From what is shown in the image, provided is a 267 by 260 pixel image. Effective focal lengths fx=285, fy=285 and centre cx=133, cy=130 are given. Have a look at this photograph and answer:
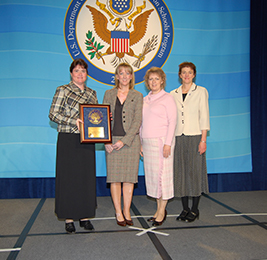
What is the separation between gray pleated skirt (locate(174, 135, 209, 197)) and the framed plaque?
79 cm

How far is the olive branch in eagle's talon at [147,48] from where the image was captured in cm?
403

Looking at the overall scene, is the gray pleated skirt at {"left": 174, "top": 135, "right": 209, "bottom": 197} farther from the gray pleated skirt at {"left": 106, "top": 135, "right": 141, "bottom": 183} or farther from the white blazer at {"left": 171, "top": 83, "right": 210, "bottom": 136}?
the gray pleated skirt at {"left": 106, "top": 135, "right": 141, "bottom": 183}

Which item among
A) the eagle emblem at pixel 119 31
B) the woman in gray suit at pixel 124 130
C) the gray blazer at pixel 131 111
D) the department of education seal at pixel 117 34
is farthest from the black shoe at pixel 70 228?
the eagle emblem at pixel 119 31

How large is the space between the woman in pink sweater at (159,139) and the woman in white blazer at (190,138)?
174 millimetres

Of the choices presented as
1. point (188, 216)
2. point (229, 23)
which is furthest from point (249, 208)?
point (229, 23)

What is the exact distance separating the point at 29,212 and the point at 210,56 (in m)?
3.20

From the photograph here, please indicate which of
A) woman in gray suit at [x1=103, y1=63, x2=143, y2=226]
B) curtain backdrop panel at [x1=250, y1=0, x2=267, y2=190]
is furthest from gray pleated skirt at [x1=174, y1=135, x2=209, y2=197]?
curtain backdrop panel at [x1=250, y1=0, x2=267, y2=190]

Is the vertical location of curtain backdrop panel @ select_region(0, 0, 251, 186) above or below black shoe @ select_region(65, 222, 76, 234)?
above

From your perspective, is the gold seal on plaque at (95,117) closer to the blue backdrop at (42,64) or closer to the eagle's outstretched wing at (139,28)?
the blue backdrop at (42,64)

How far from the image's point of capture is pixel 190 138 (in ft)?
9.31

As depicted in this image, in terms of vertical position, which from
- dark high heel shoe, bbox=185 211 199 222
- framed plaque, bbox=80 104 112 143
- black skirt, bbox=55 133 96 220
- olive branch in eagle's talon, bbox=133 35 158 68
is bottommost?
dark high heel shoe, bbox=185 211 199 222

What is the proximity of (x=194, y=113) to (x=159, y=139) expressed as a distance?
1.52 ft

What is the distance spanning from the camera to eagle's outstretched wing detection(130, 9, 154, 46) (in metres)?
4.00

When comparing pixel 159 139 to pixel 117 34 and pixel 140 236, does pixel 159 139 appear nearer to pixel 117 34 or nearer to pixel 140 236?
pixel 140 236
